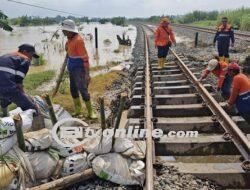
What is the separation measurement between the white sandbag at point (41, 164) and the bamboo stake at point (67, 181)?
0.29 meters

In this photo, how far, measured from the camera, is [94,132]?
5.36m

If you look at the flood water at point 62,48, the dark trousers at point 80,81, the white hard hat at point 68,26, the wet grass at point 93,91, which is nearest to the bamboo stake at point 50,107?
the dark trousers at point 80,81

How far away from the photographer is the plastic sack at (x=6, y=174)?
3.91 metres

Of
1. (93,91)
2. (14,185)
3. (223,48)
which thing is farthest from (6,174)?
(223,48)

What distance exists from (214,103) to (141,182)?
9.35 ft

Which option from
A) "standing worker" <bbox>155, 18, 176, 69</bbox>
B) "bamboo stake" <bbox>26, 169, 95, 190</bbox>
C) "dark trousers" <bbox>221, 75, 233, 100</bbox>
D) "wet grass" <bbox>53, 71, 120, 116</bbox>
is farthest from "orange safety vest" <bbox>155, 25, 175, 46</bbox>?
"bamboo stake" <bbox>26, 169, 95, 190</bbox>

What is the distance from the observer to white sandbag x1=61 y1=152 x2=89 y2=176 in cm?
445

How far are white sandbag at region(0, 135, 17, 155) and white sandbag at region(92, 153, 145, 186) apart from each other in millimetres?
975

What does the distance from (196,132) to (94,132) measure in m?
1.63

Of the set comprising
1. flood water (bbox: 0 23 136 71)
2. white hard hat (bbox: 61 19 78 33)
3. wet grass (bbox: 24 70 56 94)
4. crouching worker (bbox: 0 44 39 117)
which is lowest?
flood water (bbox: 0 23 136 71)

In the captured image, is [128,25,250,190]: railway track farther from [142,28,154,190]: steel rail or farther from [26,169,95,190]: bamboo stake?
[26,169,95,190]: bamboo stake

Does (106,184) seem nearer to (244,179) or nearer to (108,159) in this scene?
(108,159)

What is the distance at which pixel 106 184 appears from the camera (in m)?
4.38

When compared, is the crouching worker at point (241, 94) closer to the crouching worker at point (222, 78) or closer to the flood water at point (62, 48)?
the crouching worker at point (222, 78)
